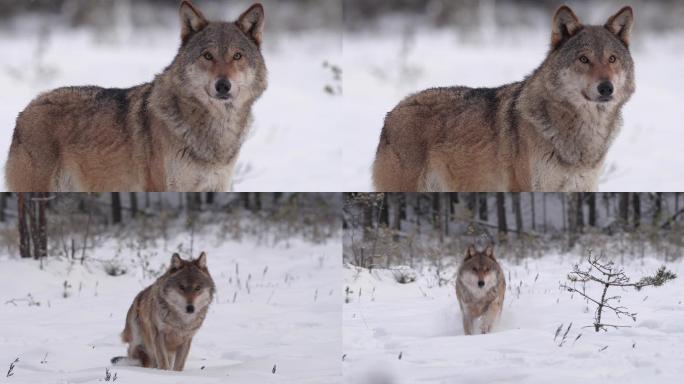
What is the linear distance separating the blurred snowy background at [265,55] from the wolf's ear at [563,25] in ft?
8.08

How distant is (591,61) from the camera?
18.5 ft

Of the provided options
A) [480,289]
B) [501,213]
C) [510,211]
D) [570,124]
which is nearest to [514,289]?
[480,289]

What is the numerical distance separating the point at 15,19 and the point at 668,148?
8585 mm

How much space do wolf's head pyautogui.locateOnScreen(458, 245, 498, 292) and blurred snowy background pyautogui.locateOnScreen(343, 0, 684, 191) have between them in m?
1.29

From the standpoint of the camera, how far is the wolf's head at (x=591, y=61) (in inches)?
221

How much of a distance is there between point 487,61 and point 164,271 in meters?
4.29

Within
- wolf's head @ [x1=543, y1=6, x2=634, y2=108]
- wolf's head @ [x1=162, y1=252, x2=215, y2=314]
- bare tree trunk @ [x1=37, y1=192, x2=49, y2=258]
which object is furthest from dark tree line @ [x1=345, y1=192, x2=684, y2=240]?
bare tree trunk @ [x1=37, y1=192, x2=49, y2=258]

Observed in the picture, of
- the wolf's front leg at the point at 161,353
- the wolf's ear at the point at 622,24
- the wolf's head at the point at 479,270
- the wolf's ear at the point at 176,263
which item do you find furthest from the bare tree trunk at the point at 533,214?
the wolf's front leg at the point at 161,353

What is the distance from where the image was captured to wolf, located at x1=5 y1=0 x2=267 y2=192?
228 inches

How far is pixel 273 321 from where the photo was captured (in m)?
8.17

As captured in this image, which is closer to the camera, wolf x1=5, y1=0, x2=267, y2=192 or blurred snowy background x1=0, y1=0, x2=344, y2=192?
wolf x1=5, y1=0, x2=267, y2=192

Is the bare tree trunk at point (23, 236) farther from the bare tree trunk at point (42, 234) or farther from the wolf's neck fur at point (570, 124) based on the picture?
the wolf's neck fur at point (570, 124)

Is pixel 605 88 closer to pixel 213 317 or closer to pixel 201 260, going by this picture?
pixel 201 260

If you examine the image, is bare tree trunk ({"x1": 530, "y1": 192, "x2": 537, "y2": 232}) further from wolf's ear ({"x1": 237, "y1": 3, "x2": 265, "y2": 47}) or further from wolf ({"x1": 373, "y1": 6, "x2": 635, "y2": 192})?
wolf's ear ({"x1": 237, "y1": 3, "x2": 265, "y2": 47})
